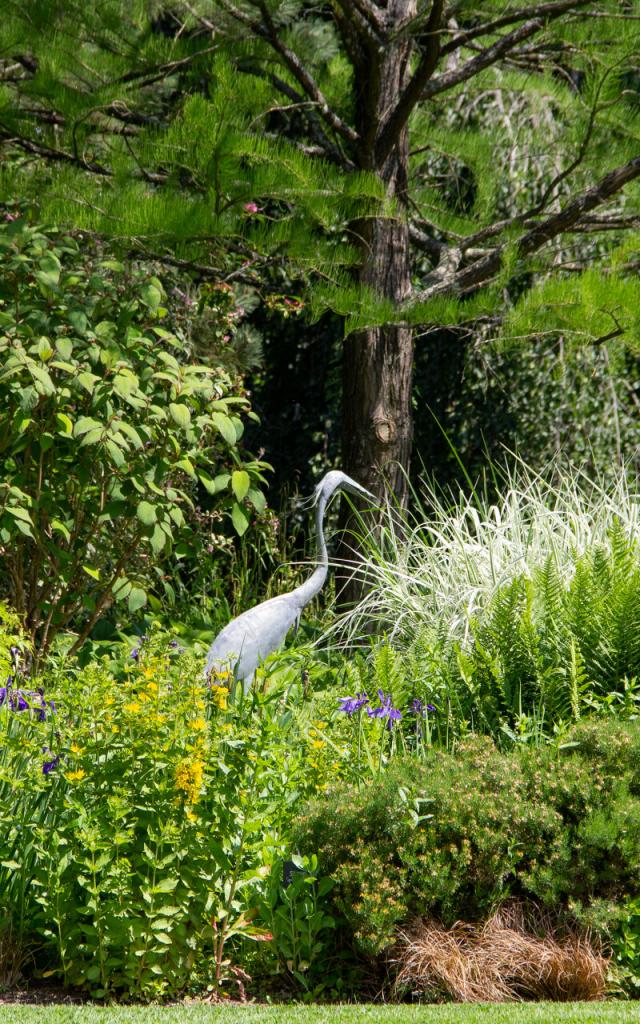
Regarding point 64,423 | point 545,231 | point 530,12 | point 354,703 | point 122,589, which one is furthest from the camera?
point 545,231

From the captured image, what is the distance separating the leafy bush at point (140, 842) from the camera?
7.73 ft

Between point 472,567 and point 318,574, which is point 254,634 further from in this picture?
point 472,567

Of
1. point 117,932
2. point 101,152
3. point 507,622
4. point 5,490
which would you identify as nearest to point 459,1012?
point 117,932

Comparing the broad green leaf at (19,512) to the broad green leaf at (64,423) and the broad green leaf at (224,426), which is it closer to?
the broad green leaf at (64,423)

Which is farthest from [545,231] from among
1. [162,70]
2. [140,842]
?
[140,842]

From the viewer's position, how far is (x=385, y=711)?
3.02m

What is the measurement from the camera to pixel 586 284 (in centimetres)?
375

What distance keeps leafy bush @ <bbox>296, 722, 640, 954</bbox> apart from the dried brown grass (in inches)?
2.3

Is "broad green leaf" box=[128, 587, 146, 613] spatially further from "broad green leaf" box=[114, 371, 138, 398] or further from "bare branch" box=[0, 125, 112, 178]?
"bare branch" box=[0, 125, 112, 178]

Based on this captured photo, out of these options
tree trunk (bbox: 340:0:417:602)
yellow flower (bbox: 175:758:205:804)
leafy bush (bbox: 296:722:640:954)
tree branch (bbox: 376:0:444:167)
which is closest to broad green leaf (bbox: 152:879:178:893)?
yellow flower (bbox: 175:758:205:804)

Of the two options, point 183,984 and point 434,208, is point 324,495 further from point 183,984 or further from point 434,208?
point 434,208

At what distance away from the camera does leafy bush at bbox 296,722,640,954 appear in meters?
2.42

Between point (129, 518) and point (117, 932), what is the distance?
211 cm

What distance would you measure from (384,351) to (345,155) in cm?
108
